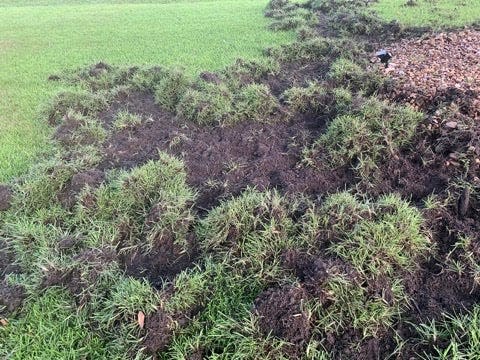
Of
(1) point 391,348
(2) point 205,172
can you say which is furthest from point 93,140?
(1) point 391,348

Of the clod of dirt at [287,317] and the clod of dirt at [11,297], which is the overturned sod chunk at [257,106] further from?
the clod of dirt at [11,297]

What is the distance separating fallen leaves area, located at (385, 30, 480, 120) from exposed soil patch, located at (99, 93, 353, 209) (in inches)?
45.4

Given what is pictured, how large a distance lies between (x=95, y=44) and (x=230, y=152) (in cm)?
574

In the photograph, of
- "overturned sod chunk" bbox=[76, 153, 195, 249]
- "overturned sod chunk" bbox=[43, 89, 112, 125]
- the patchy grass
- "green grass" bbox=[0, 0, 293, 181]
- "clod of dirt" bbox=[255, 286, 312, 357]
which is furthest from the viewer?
"overturned sod chunk" bbox=[43, 89, 112, 125]

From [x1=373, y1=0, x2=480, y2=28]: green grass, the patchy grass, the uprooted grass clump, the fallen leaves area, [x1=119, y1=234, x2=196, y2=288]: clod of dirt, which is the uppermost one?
[x1=373, y1=0, x2=480, y2=28]: green grass

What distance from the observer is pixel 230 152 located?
4.32 meters

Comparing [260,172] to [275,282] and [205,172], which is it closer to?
[205,172]

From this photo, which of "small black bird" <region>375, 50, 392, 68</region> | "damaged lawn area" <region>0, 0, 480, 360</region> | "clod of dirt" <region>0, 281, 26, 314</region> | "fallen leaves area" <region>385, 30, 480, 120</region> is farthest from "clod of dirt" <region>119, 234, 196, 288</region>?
"small black bird" <region>375, 50, 392, 68</region>

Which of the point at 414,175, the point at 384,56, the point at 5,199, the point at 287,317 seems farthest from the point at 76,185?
the point at 384,56

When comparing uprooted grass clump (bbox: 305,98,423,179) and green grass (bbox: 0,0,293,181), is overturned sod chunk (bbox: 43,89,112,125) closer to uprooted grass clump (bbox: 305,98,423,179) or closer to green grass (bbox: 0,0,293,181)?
green grass (bbox: 0,0,293,181)

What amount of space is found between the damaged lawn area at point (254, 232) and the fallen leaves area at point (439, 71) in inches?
2.4

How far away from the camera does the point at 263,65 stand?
251 inches

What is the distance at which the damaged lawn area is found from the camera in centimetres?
252

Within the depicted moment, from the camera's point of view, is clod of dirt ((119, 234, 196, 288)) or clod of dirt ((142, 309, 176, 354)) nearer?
clod of dirt ((142, 309, 176, 354))
